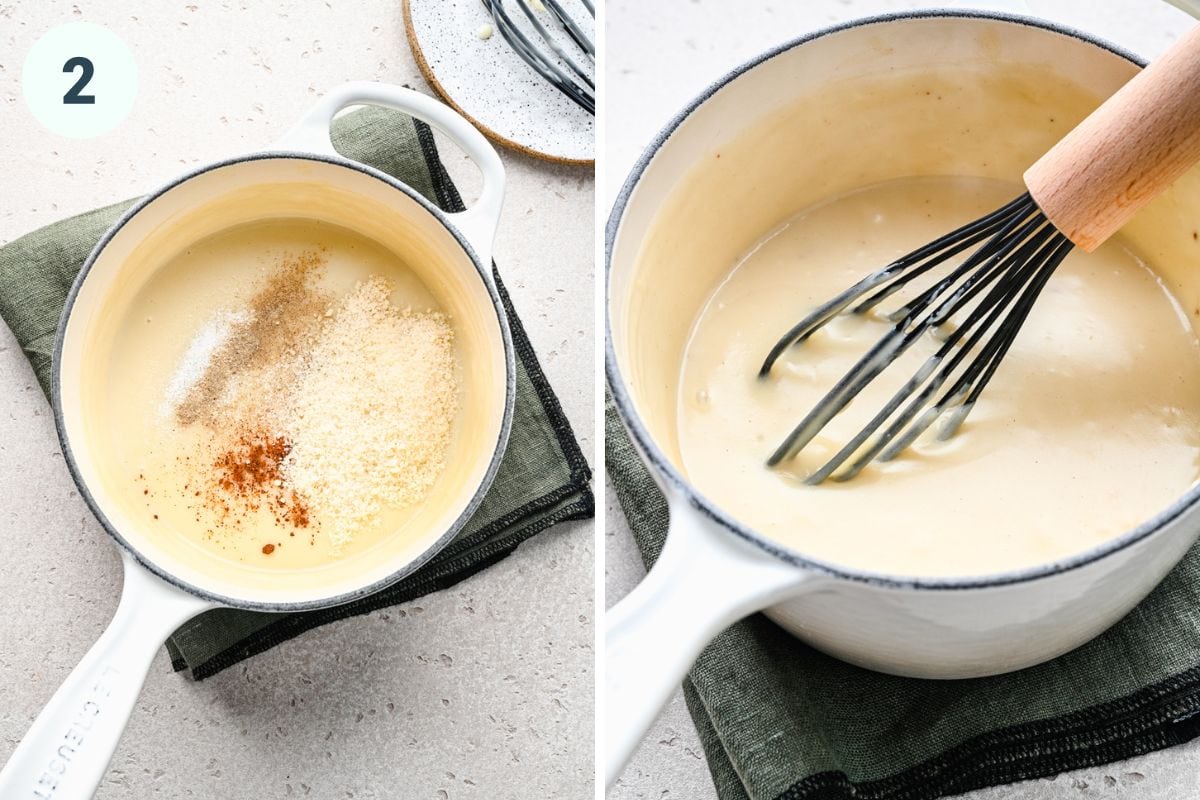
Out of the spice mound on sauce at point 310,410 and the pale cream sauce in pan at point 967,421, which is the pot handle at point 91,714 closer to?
the spice mound on sauce at point 310,410

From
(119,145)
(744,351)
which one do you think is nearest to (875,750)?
(744,351)

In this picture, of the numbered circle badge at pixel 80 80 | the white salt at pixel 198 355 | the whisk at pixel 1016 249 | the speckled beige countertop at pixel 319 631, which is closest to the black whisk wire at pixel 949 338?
the whisk at pixel 1016 249

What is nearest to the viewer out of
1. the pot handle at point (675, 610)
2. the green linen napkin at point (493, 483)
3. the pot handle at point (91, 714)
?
the pot handle at point (675, 610)

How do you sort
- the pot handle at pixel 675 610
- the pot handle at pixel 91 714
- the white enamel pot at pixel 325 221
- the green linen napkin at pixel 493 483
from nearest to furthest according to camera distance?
the pot handle at pixel 675 610 < the pot handle at pixel 91 714 < the white enamel pot at pixel 325 221 < the green linen napkin at pixel 493 483

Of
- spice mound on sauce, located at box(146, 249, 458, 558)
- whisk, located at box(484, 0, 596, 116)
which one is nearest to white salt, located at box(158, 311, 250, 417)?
spice mound on sauce, located at box(146, 249, 458, 558)

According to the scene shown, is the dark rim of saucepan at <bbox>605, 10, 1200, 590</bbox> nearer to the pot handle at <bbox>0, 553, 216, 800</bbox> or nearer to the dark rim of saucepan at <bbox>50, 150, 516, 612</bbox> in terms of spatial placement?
the dark rim of saucepan at <bbox>50, 150, 516, 612</bbox>

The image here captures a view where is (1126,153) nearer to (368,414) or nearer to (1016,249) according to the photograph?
(1016,249)
